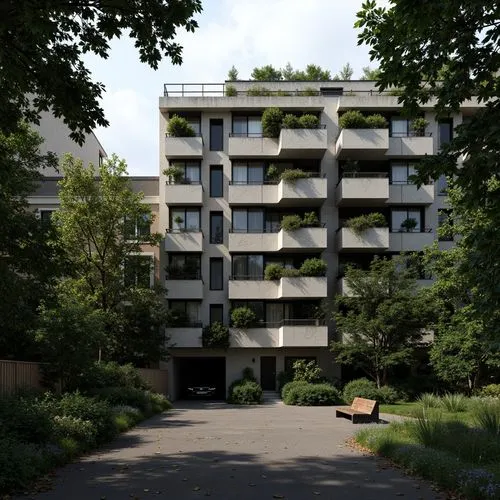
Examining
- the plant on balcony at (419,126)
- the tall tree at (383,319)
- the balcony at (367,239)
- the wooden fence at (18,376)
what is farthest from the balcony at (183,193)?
the wooden fence at (18,376)

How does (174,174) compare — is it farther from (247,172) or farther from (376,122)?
(376,122)

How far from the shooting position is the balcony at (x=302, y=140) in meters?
38.4

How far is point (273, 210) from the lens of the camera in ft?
132

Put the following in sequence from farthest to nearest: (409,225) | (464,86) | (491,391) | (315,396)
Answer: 1. (409,225)
2. (315,396)
3. (491,391)
4. (464,86)

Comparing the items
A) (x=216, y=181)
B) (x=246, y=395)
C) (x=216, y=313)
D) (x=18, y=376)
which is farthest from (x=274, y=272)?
(x=18, y=376)

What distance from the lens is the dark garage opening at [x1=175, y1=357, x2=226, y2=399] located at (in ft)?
137

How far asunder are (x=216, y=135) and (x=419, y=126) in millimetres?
12901

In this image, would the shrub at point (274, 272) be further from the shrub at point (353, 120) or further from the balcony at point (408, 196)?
the shrub at point (353, 120)

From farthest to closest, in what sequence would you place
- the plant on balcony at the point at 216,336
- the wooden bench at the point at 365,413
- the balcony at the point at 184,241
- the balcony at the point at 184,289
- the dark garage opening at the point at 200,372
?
the dark garage opening at the point at 200,372 → the balcony at the point at 184,241 → the balcony at the point at 184,289 → the plant on balcony at the point at 216,336 → the wooden bench at the point at 365,413

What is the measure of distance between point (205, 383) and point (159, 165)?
1493 centimetres

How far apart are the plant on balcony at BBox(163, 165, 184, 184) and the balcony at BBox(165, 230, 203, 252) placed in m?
3.33

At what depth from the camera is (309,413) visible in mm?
25469

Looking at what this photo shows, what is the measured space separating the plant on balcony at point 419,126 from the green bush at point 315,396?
17476mm

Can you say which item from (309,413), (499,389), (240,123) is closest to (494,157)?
(309,413)
